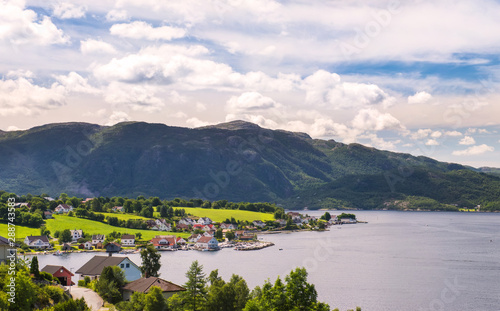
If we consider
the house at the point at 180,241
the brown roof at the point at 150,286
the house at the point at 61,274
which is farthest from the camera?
the house at the point at 180,241

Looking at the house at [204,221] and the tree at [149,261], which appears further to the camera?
Result: the house at [204,221]

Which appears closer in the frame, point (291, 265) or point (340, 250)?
point (291, 265)

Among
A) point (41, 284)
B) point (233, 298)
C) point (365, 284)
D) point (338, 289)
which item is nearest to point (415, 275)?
point (365, 284)

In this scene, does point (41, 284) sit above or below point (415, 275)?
above

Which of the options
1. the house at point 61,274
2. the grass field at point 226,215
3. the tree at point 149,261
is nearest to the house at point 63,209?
the grass field at point 226,215

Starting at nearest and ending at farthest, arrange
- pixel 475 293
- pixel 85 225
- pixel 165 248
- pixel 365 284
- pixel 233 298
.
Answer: pixel 233 298, pixel 475 293, pixel 365 284, pixel 165 248, pixel 85 225

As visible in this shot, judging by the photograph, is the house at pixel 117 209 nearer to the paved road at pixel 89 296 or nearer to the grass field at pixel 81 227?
the grass field at pixel 81 227

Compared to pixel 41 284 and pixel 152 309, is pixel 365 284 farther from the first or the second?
pixel 41 284
